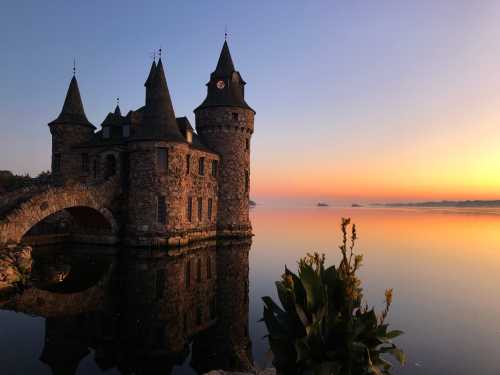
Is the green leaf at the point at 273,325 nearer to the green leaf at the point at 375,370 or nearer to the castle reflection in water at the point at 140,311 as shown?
the green leaf at the point at 375,370

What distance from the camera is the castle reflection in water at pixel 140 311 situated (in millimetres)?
8328

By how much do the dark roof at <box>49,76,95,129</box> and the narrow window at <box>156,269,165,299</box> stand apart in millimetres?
18247

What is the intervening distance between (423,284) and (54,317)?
15296 mm

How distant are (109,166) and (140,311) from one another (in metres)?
18.1

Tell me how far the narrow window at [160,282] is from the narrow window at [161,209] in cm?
703

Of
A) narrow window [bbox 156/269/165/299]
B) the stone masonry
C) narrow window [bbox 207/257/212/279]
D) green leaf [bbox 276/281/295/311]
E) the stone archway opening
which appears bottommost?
Answer: narrow window [bbox 207/257/212/279]

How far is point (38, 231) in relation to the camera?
83.7ft

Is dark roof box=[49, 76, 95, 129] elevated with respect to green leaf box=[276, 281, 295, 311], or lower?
elevated

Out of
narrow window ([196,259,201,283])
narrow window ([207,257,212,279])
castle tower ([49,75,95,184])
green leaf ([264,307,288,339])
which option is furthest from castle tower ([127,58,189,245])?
green leaf ([264,307,288,339])

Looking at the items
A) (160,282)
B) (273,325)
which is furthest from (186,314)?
(273,325)

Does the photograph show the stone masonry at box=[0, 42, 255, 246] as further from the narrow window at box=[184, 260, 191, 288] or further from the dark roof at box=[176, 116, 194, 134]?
the narrow window at box=[184, 260, 191, 288]

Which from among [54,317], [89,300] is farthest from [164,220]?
[54,317]

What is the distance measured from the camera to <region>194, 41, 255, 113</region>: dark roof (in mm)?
30703

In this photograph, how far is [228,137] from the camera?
101 ft
